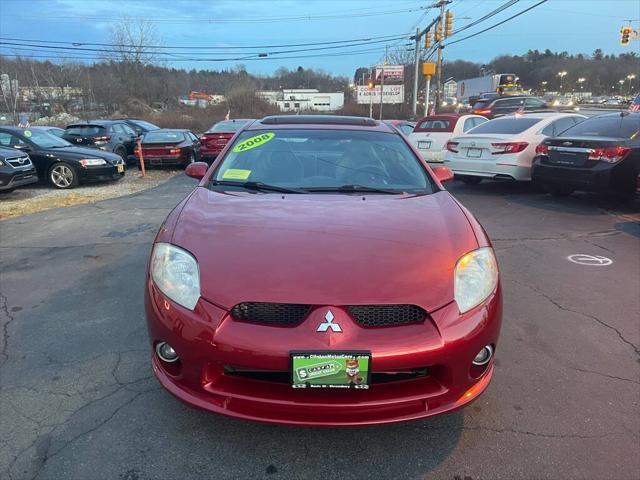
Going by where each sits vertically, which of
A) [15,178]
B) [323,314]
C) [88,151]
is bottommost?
[15,178]

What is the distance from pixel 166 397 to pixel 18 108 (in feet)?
182

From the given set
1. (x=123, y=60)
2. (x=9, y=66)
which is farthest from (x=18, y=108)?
(x=123, y=60)

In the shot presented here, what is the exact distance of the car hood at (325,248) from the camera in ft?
6.84

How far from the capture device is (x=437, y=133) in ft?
38.7

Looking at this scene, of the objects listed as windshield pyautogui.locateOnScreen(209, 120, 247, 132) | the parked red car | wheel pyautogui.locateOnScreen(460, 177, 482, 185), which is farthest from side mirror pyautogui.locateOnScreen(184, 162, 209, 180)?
windshield pyautogui.locateOnScreen(209, 120, 247, 132)

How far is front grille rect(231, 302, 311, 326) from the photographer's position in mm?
2049

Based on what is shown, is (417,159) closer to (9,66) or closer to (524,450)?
(524,450)

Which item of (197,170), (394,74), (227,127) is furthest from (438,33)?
(197,170)

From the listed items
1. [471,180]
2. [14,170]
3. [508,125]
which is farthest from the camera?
[471,180]

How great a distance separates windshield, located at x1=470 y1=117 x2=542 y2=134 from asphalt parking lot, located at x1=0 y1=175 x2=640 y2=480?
4.92 meters

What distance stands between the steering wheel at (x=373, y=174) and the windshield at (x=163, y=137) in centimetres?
1202

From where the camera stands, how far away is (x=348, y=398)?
2.03 m

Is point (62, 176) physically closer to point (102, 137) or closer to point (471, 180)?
point (102, 137)

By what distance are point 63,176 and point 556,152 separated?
10484 millimetres
